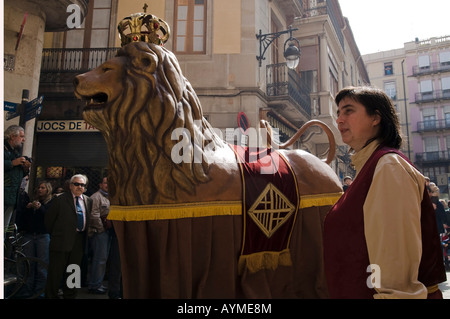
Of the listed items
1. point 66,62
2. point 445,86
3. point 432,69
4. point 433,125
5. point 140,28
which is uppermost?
point 432,69

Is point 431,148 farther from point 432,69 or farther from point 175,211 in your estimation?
point 175,211

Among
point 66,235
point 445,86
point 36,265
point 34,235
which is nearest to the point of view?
point 66,235

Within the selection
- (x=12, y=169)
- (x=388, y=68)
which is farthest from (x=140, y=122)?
(x=388, y=68)

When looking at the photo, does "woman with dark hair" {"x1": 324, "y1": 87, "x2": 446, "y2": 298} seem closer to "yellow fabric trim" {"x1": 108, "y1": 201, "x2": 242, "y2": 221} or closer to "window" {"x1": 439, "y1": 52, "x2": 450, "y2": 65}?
"yellow fabric trim" {"x1": 108, "y1": 201, "x2": 242, "y2": 221}

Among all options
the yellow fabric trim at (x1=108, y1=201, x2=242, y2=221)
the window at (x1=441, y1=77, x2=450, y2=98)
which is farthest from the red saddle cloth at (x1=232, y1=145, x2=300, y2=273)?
the window at (x1=441, y1=77, x2=450, y2=98)

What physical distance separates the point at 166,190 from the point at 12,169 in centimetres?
262

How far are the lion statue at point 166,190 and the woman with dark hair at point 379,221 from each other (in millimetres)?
966

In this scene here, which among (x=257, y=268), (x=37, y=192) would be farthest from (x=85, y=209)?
(x=257, y=268)

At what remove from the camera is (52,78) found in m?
9.80

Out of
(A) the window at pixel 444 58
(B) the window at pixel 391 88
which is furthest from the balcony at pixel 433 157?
(A) the window at pixel 444 58

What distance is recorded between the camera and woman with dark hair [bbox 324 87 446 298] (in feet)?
3.88

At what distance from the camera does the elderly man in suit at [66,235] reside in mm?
3982

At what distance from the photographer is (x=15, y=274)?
442cm

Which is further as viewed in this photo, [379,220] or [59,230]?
[59,230]
